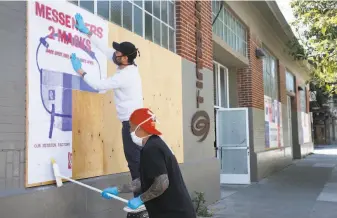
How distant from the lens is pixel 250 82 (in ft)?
42.9

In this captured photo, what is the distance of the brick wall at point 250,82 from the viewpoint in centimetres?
1301

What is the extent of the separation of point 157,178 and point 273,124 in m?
13.6

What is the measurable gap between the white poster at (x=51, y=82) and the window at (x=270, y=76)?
11071mm

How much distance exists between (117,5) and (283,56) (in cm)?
1434

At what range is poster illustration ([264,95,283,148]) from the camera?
14875mm

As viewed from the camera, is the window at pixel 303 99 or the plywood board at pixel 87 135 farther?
the window at pixel 303 99

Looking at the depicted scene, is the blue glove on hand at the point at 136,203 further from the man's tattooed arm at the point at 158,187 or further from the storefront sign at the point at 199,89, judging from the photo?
the storefront sign at the point at 199,89

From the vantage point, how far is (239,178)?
12.4 metres

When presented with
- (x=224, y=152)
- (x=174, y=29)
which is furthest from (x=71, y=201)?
(x=224, y=152)

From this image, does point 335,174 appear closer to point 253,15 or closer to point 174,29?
point 253,15

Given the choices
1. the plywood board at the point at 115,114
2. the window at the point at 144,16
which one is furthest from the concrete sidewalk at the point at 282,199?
the window at the point at 144,16

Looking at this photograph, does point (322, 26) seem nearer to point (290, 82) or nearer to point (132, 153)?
point (132, 153)

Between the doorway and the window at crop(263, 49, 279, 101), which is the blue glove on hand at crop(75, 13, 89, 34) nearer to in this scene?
the doorway

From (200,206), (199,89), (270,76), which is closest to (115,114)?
(200,206)
